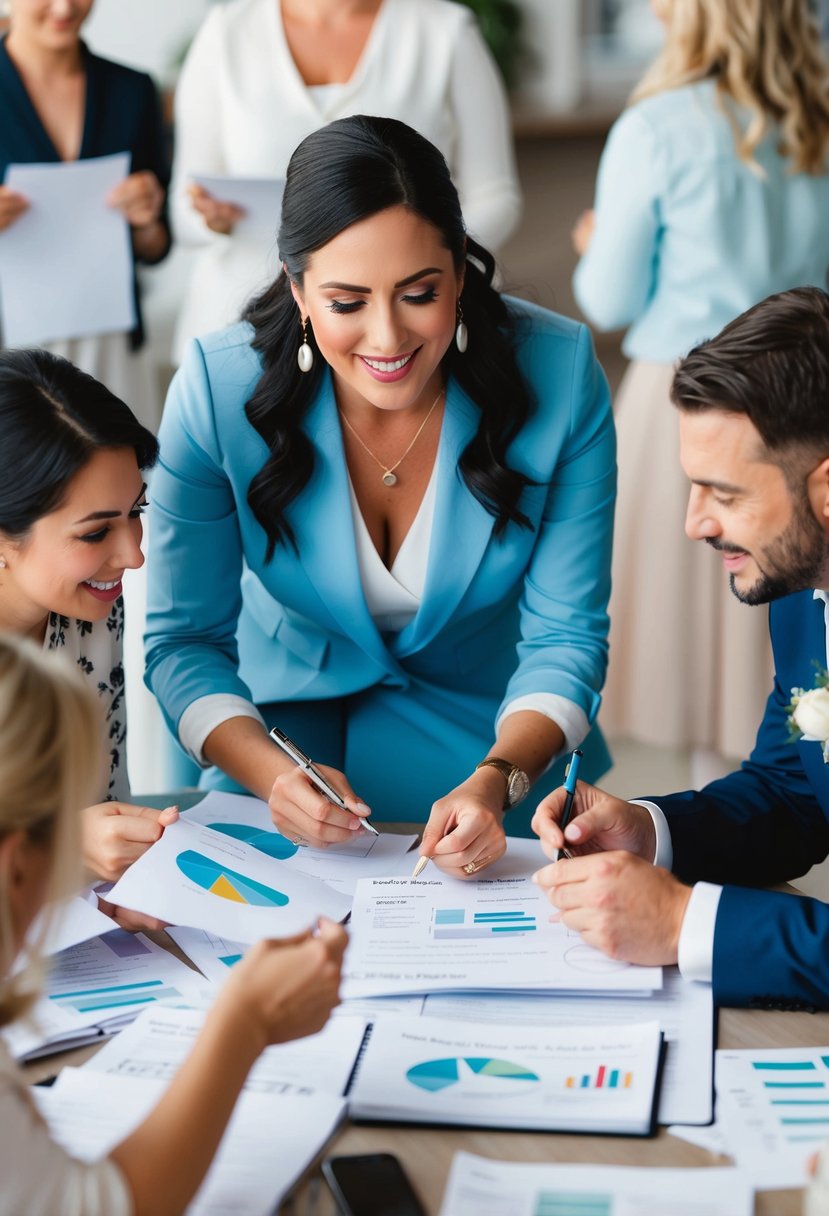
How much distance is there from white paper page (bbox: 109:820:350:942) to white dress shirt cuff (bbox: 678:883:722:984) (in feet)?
1.17

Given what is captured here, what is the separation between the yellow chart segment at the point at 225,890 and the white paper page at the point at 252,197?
74.4 inches

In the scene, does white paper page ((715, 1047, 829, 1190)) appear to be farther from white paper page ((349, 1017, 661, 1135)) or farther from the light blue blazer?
the light blue blazer

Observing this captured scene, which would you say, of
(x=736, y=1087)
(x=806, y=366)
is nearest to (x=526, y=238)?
(x=806, y=366)

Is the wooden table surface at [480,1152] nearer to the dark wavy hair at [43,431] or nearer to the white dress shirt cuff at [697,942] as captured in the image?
the white dress shirt cuff at [697,942]

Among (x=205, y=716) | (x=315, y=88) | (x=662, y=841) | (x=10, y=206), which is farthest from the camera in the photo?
(x=315, y=88)

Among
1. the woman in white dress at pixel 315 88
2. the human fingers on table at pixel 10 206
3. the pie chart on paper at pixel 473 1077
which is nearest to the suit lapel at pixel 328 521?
the pie chart on paper at pixel 473 1077

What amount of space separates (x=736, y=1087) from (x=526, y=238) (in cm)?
491

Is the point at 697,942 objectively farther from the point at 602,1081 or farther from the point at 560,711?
the point at 560,711

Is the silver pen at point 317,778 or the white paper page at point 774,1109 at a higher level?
the white paper page at point 774,1109

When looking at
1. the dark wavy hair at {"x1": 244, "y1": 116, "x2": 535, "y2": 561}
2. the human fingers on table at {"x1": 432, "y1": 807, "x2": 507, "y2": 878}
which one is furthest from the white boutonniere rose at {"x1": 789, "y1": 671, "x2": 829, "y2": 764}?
the dark wavy hair at {"x1": 244, "y1": 116, "x2": 535, "y2": 561}

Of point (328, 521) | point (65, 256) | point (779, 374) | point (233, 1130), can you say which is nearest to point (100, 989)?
point (233, 1130)

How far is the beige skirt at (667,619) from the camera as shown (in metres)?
3.53

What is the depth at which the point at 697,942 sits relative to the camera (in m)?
1.43

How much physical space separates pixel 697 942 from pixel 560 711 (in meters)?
0.62
